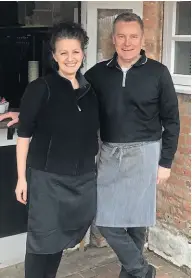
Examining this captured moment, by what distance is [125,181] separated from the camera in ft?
10.3

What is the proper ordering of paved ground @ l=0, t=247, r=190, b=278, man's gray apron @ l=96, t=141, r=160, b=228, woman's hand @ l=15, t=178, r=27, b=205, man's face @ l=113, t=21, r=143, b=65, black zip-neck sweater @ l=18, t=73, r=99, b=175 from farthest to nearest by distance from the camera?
1. paved ground @ l=0, t=247, r=190, b=278
2. man's gray apron @ l=96, t=141, r=160, b=228
3. man's face @ l=113, t=21, r=143, b=65
4. woman's hand @ l=15, t=178, r=27, b=205
5. black zip-neck sweater @ l=18, t=73, r=99, b=175

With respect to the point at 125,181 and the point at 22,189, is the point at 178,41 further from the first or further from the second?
the point at 22,189

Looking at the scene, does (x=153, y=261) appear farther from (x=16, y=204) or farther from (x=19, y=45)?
(x=19, y=45)

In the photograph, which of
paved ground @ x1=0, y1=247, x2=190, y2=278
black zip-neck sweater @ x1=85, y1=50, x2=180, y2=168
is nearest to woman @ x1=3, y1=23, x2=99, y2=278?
black zip-neck sweater @ x1=85, y1=50, x2=180, y2=168

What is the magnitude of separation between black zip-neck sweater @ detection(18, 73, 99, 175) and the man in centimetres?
25

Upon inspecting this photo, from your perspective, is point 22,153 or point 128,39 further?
point 128,39

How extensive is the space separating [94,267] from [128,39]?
74.0 inches

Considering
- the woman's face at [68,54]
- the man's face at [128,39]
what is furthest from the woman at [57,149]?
the man's face at [128,39]

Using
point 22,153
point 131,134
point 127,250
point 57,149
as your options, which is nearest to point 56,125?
point 57,149

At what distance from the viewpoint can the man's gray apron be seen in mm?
3094

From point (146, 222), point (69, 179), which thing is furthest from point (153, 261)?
point (69, 179)

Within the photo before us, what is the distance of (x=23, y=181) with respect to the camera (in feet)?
9.33

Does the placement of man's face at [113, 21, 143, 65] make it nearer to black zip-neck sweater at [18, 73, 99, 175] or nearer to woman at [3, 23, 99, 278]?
woman at [3, 23, 99, 278]

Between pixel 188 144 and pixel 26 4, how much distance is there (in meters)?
1.95
